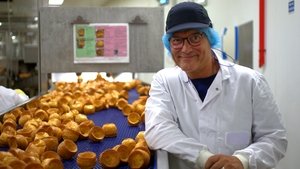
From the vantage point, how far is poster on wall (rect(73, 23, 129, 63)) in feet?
7.82

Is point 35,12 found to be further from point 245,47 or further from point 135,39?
point 245,47

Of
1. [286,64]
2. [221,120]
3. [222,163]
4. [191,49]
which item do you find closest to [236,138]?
[221,120]

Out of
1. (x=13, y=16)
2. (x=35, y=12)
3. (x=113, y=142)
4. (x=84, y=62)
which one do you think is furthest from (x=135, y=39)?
(x=113, y=142)

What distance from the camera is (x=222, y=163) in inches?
39.7

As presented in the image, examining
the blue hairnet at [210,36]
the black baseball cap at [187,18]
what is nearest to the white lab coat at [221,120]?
the blue hairnet at [210,36]

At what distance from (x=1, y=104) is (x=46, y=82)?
87 cm

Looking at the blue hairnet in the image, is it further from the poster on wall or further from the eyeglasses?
the poster on wall

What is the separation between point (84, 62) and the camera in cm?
241

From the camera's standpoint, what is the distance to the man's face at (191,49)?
1.19 meters

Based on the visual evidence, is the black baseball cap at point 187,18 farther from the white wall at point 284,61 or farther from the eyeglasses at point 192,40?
the white wall at point 284,61

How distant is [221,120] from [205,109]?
2.9 inches

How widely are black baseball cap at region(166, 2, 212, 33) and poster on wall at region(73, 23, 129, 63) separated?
1.23m

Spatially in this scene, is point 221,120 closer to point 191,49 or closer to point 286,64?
point 191,49

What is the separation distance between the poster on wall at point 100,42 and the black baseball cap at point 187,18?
1.23 m
